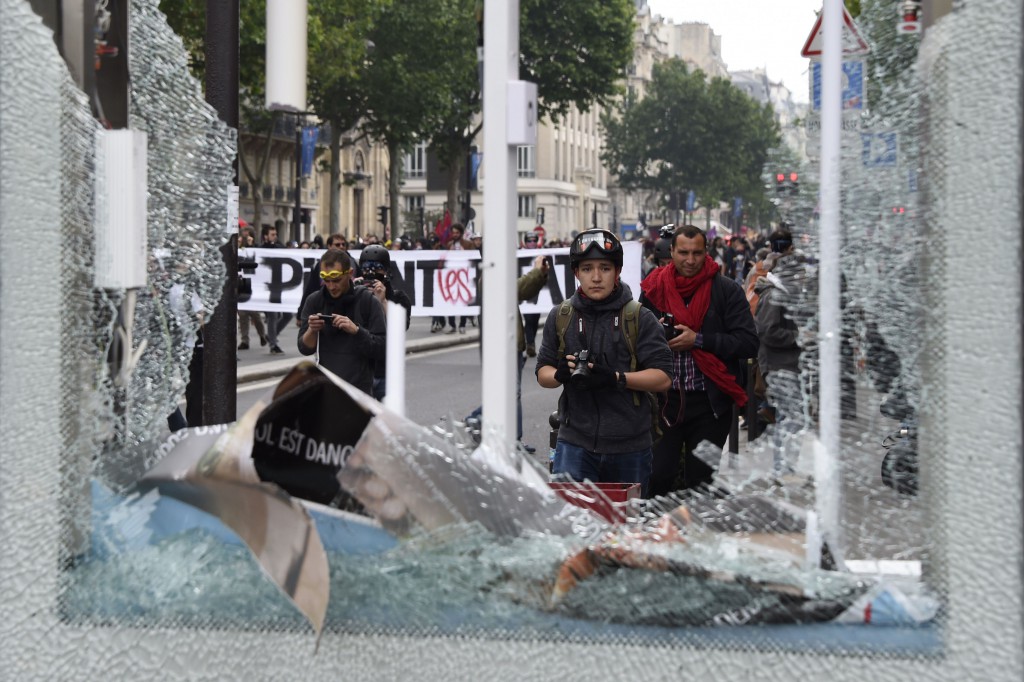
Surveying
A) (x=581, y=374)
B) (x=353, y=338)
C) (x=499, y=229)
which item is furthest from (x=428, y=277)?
(x=499, y=229)

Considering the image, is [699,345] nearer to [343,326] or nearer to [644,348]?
[644,348]

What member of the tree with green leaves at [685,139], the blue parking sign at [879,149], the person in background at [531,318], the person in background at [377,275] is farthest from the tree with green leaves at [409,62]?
the blue parking sign at [879,149]

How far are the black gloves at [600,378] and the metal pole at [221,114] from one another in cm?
191

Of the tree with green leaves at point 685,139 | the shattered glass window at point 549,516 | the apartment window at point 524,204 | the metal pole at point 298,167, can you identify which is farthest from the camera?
the tree with green leaves at point 685,139

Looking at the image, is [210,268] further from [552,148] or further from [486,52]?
[552,148]

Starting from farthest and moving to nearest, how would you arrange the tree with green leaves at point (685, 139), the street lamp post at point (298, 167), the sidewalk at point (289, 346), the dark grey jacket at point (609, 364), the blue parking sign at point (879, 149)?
the tree with green leaves at point (685, 139) < the sidewalk at point (289, 346) < the street lamp post at point (298, 167) < the dark grey jacket at point (609, 364) < the blue parking sign at point (879, 149)

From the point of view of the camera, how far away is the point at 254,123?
19703mm

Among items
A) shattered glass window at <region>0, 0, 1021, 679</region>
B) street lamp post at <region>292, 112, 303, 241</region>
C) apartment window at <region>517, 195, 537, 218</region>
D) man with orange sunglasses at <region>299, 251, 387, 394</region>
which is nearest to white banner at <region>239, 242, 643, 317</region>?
street lamp post at <region>292, 112, 303, 241</region>

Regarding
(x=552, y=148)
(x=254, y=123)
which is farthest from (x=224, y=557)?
(x=254, y=123)

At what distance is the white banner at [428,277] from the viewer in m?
19.3

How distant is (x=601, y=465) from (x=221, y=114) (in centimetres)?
240

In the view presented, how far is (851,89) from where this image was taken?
228 centimetres

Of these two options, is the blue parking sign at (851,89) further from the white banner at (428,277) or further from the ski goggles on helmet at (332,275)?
the white banner at (428,277)

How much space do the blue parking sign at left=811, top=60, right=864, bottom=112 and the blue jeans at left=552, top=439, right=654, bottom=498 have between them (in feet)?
10.1
